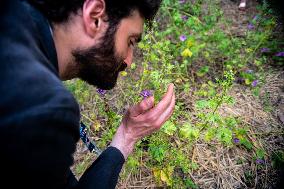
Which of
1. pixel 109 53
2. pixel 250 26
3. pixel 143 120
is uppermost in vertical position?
pixel 250 26

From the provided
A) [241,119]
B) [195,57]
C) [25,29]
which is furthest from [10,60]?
[195,57]

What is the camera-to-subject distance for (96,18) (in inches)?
56.3

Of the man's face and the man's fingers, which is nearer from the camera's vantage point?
the man's face

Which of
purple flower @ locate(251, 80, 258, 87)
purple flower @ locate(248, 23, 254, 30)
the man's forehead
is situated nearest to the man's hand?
the man's forehead

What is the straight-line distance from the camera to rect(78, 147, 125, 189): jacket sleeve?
5.18ft

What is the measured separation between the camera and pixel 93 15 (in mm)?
1409

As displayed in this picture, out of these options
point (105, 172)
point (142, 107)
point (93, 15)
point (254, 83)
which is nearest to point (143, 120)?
point (142, 107)

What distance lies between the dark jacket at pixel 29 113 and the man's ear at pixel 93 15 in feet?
0.85

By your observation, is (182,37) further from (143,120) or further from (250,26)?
(143,120)

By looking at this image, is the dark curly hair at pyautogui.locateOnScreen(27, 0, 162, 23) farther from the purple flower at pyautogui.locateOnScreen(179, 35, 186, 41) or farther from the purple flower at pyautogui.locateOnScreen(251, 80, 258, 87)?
the purple flower at pyautogui.locateOnScreen(251, 80, 258, 87)

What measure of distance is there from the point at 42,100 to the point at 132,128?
31.2 inches

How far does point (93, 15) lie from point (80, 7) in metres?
0.07

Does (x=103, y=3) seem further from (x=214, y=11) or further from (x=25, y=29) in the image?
(x=214, y=11)

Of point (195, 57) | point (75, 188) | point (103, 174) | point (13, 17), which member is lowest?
point (75, 188)
